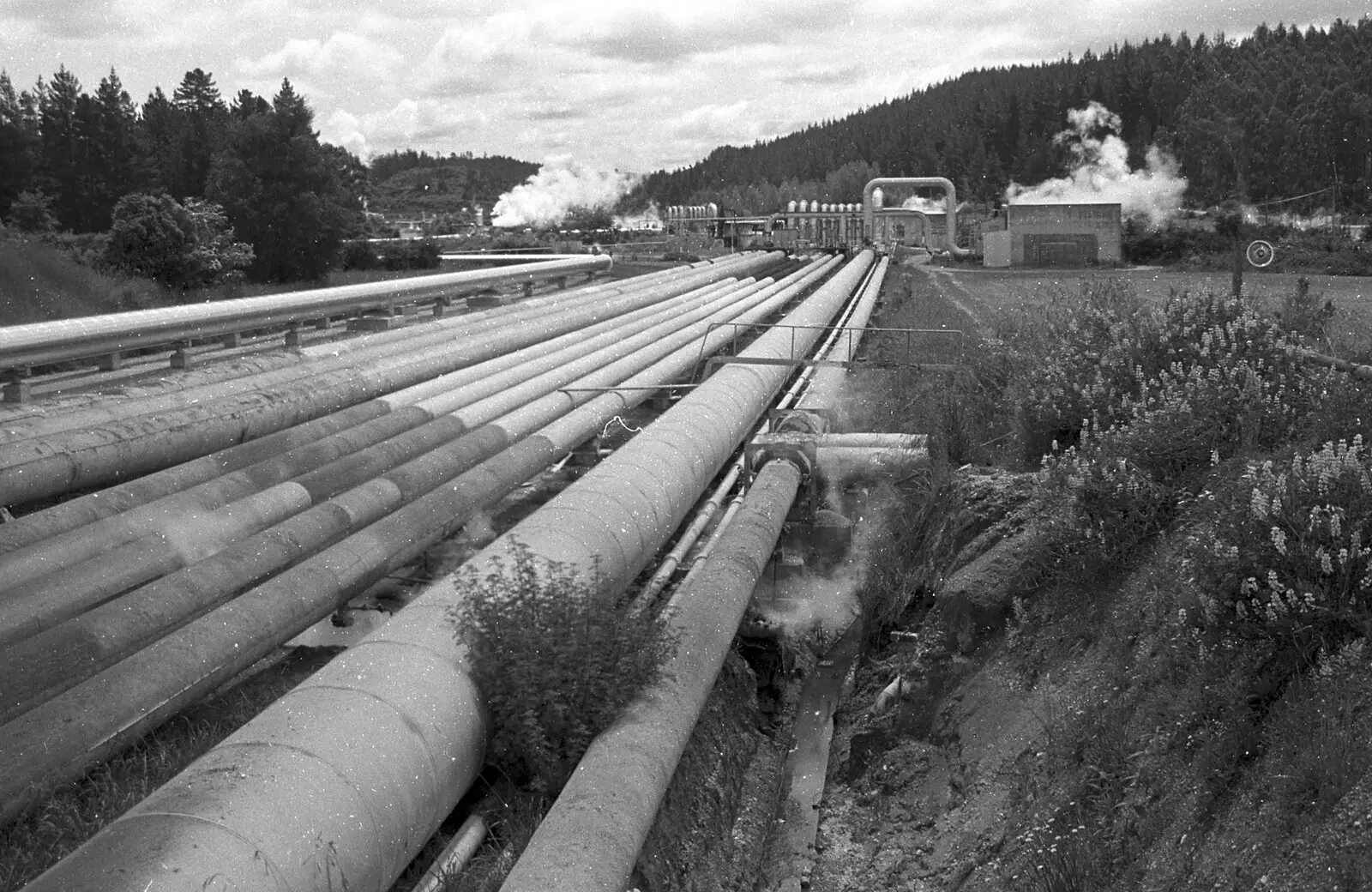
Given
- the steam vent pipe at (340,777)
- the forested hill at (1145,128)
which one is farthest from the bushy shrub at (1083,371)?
the forested hill at (1145,128)

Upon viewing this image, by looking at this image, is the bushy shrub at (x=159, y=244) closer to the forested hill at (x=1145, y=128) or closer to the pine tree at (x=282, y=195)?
the pine tree at (x=282, y=195)

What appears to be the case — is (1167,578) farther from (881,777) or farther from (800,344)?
(800,344)

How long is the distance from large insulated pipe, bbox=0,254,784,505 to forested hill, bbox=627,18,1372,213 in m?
50.4

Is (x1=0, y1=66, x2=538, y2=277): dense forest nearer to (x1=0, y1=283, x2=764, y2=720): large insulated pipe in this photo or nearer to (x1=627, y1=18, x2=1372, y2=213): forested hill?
(x1=0, y1=283, x2=764, y2=720): large insulated pipe

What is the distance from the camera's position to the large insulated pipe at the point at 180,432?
31.3ft

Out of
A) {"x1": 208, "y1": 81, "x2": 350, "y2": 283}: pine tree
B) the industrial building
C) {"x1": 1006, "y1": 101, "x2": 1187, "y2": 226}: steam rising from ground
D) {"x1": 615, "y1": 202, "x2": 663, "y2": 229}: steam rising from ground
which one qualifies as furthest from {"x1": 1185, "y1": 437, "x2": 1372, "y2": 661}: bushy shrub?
{"x1": 615, "y1": 202, "x2": 663, "y2": 229}: steam rising from ground

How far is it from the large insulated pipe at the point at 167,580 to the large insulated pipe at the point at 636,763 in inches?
107

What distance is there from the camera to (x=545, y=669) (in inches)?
254

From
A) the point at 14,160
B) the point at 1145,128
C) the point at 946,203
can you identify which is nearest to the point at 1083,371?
the point at 14,160

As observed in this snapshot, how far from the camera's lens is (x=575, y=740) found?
641 centimetres

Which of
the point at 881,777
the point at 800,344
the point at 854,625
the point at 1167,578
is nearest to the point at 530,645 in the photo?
the point at 881,777

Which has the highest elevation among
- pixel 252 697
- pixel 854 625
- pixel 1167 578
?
pixel 1167 578

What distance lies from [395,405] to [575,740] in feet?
24.9

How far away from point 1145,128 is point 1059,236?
55413 millimetres
